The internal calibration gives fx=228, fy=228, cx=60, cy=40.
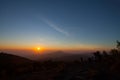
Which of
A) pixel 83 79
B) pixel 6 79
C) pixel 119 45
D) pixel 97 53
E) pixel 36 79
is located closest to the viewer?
pixel 83 79

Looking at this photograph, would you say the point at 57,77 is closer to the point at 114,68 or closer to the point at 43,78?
the point at 43,78

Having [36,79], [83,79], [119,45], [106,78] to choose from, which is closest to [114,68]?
[106,78]

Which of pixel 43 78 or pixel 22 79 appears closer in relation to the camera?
pixel 43 78

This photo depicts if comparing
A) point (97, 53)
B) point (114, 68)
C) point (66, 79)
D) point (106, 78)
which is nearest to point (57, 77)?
point (66, 79)

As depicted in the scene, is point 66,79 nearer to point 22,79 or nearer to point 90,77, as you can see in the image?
point 90,77

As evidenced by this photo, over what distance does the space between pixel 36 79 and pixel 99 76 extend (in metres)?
7.24

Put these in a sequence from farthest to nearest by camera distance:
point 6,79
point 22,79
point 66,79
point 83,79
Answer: point 6,79 < point 22,79 < point 66,79 < point 83,79

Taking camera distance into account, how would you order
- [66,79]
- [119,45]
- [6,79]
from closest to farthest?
[66,79] < [6,79] < [119,45]

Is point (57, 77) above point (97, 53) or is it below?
below

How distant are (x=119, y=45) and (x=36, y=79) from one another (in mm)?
34354

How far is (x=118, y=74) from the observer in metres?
25.8

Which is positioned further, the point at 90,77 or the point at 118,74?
the point at 118,74

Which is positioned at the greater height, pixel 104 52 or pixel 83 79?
pixel 104 52

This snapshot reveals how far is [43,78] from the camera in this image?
2625 centimetres
